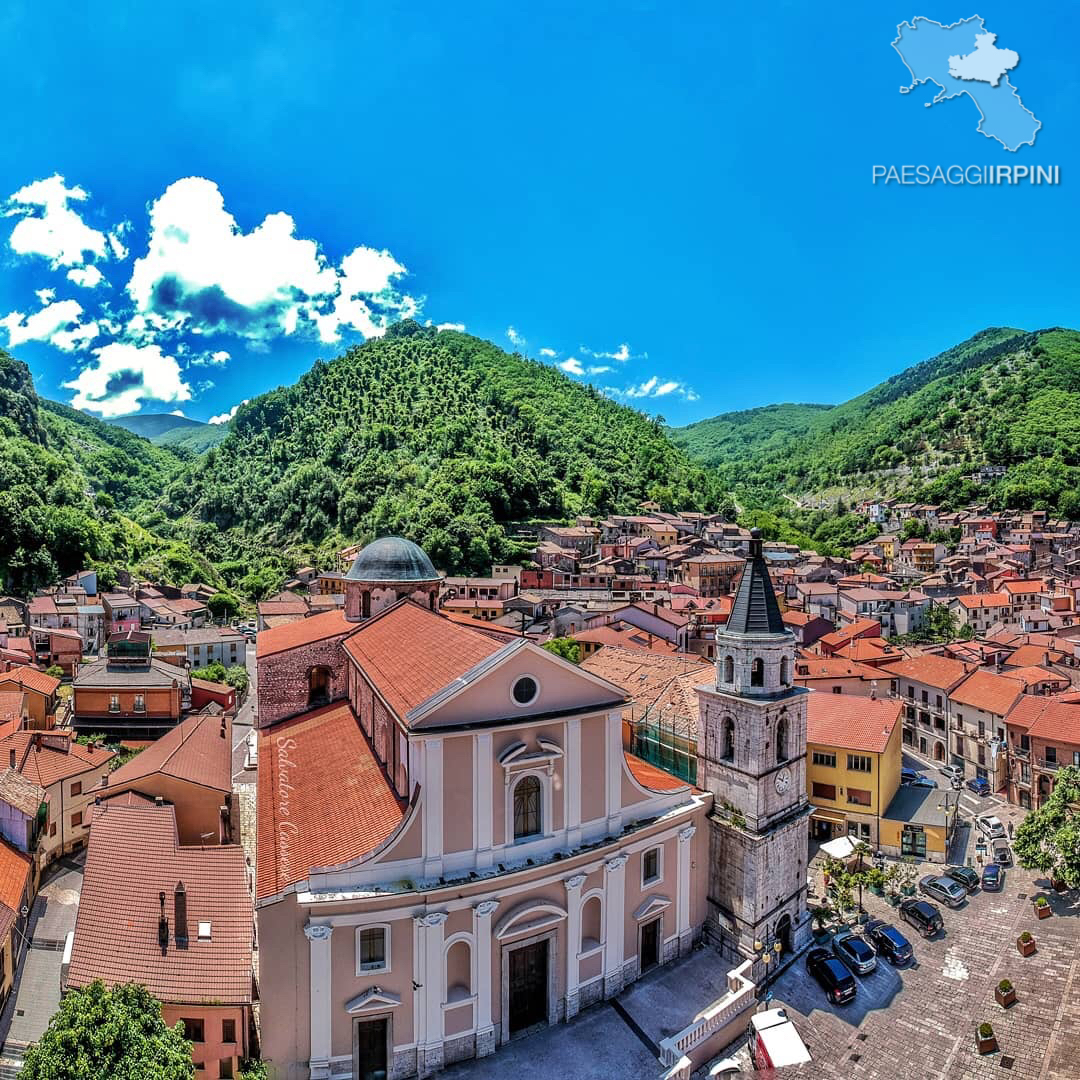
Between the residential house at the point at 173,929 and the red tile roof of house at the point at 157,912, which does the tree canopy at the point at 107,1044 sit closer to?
the residential house at the point at 173,929

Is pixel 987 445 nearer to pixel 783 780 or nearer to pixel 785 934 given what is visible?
pixel 783 780

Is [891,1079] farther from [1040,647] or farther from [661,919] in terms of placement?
[1040,647]

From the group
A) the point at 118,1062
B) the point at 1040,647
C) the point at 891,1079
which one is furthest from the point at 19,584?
the point at 1040,647

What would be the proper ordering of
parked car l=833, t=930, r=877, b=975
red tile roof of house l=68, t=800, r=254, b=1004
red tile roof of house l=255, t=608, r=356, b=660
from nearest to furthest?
red tile roof of house l=68, t=800, r=254, b=1004 < parked car l=833, t=930, r=877, b=975 < red tile roof of house l=255, t=608, r=356, b=660

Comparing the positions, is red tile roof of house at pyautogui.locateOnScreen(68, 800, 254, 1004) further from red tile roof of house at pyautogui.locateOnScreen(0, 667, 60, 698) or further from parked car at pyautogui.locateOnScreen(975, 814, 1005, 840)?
parked car at pyautogui.locateOnScreen(975, 814, 1005, 840)

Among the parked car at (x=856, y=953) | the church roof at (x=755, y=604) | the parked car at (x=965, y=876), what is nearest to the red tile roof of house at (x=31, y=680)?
the church roof at (x=755, y=604)

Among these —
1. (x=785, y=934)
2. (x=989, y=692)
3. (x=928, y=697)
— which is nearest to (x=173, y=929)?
(x=785, y=934)

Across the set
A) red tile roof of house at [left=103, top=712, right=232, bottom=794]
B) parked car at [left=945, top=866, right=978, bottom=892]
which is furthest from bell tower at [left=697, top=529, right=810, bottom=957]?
red tile roof of house at [left=103, top=712, right=232, bottom=794]
